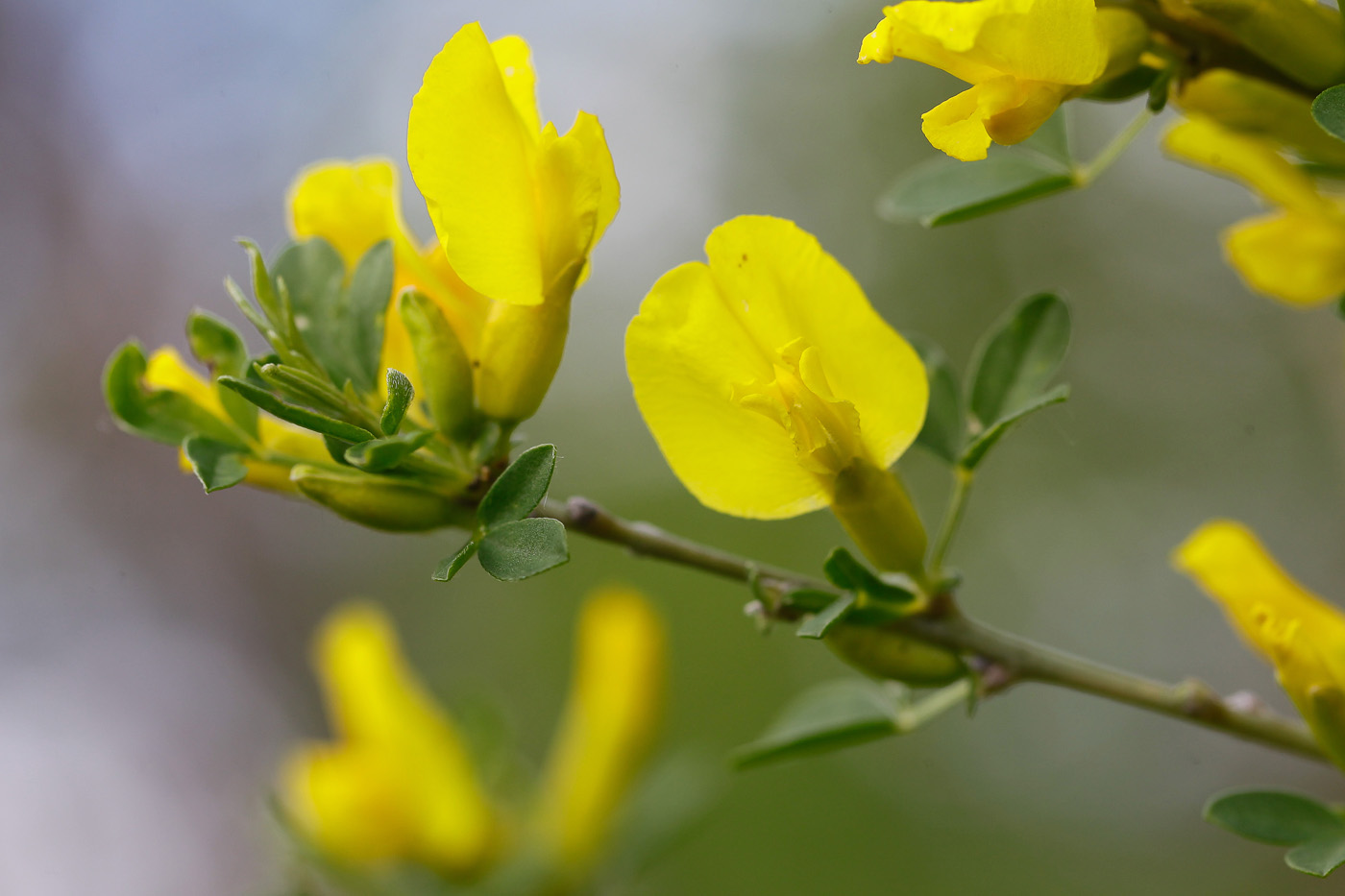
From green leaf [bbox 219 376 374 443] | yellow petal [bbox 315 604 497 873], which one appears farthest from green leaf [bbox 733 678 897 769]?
yellow petal [bbox 315 604 497 873]

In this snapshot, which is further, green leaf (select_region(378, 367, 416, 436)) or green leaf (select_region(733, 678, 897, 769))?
green leaf (select_region(733, 678, 897, 769))

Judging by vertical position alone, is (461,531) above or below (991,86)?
below

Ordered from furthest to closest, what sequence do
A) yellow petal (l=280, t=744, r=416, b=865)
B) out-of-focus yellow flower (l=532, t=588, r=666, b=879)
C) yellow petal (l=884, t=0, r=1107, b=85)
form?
1. out-of-focus yellow flower (l=532, t=588, r=666, b=879)
2. yellow petal (l=280, t=744, r=416, b=865)
3. yellow petal (l=884, t=0, r=1107, b=85)

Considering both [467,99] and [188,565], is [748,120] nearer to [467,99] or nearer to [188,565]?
[188,565]

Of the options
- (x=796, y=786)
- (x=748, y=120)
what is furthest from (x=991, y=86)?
(x=748, y=120)

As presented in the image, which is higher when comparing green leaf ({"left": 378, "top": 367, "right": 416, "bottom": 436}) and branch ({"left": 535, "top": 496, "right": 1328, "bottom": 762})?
green leaf ({"left": 378, "top": 367, "right": 416, "bottom": 436})

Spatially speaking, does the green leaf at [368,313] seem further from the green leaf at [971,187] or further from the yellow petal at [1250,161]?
the yellow petal at [1250,161]

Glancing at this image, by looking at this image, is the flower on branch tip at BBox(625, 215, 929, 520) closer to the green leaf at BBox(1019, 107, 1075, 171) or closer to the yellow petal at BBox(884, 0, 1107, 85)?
the yellow petal at BBox(884, 0, 1107, 85)

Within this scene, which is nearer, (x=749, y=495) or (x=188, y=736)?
(x=749, y=495)

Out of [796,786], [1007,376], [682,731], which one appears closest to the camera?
[1007,376]
